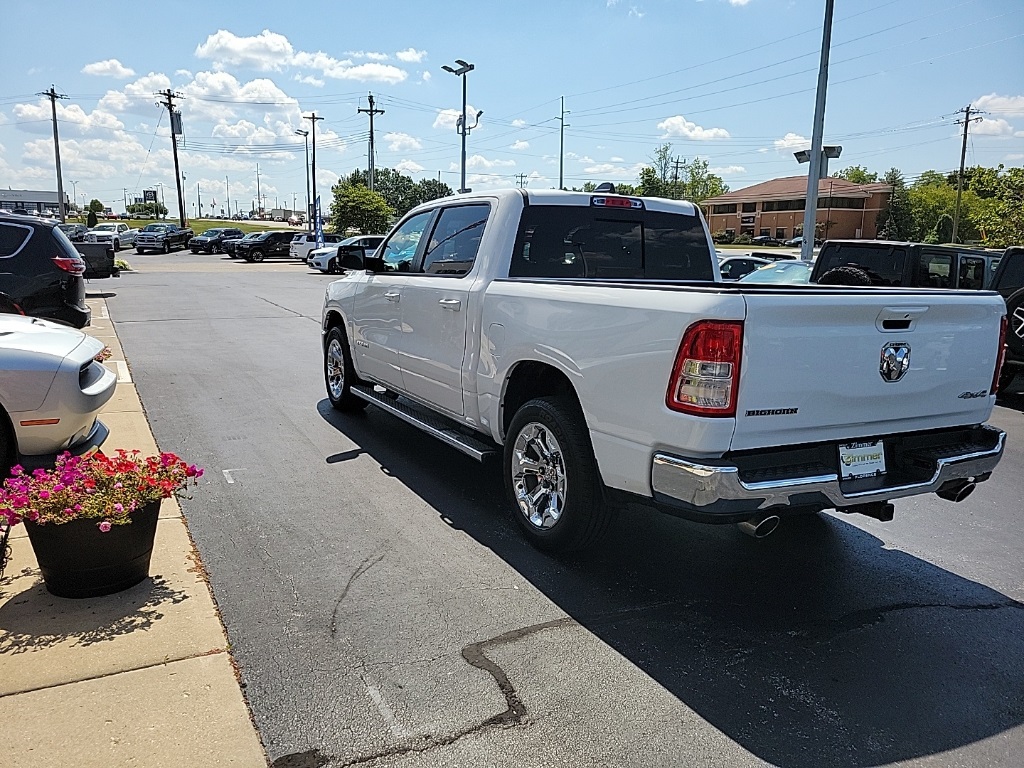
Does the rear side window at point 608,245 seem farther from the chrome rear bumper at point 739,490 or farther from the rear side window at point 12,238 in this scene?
the rear side window at point 12,238

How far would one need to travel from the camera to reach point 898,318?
3.74m

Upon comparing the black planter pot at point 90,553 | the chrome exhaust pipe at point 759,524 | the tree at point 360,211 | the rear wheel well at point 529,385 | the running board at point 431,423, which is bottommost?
the black planter pot at point 90,553

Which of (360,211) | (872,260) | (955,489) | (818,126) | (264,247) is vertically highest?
(818,126)

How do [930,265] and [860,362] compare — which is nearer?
[860,362]

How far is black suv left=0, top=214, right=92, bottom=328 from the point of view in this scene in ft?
31.2

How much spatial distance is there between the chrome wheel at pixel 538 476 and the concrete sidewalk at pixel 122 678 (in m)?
1.76

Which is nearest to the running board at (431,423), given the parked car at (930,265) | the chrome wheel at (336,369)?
the chrome wheel at (336,369)

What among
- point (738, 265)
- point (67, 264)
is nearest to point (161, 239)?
point (738, 265)

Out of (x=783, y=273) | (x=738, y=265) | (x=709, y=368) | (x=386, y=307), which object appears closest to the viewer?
(x=709, y=368)

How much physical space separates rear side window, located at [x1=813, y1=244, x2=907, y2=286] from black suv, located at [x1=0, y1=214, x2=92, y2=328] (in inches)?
375

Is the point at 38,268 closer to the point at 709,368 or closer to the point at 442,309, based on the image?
the point at 442,309

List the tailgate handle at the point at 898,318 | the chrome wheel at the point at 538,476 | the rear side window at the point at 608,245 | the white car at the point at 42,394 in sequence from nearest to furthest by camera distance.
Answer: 1. the tailgate handle at the point at 898,318
2. the chrome wheel at the point at 538,476
3. the white car at the point at 42,394
4. the rear side window at the point at 608,245

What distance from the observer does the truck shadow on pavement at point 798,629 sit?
120 inches

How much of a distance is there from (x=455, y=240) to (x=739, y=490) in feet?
10.4
